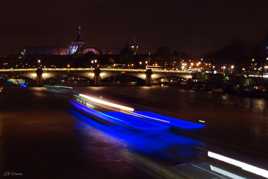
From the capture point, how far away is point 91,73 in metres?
156

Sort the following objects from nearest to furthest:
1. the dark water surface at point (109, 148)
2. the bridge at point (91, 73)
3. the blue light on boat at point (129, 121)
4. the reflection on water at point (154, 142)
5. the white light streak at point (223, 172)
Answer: the white light streak at point (223, 172) → the dark water surface at point (109, 148) → the reflection on water at point (154, 142) → the blue light on boat at point (129, 121) → the bridge at point (91, 73)

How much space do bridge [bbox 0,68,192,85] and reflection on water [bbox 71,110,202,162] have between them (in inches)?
4638

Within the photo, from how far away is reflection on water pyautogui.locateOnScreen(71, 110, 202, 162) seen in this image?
A: 17959 millimetres

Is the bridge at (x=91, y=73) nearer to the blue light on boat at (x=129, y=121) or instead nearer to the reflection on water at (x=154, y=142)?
the blue light on boat at (x=129, y=121)

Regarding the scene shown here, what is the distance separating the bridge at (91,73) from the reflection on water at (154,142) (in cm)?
11781

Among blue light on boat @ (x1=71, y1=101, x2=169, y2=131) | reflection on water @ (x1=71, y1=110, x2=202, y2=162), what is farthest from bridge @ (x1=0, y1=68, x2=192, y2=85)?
reflection on water @ (x1=71, y1=110, x2=202, y2=162)

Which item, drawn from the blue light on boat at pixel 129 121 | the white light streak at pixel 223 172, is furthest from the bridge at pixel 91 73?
the white light streak at pixel 223 172

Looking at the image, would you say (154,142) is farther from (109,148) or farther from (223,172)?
(223,172)

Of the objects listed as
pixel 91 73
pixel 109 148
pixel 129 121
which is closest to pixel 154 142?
pixel 109 148

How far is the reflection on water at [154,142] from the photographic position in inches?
707

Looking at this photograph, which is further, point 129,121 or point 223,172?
point 129,121

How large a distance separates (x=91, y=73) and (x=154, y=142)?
13456 centimetres

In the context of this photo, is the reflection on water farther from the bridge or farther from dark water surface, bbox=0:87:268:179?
the bridge

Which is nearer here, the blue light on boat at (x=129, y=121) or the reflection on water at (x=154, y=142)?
the reflection on water at (x=154, y=142)
